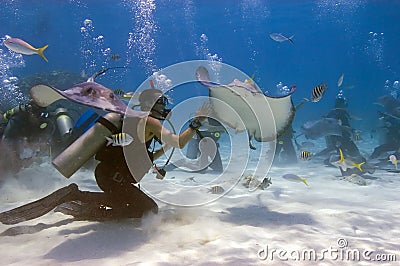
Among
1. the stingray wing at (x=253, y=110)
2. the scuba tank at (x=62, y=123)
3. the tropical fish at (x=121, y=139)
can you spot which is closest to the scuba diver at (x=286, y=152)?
the stingray wing at (x=253, y=110)

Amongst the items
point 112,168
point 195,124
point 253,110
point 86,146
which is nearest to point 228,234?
point 195,124

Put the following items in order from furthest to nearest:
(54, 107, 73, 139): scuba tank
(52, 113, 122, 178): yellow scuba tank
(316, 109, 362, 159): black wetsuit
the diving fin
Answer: (316, 109, 362, 159): black wetsuit
(54, 107, 73, 139): scuba tank
the diving fin
(52, 113, 122, 178): yellow scuba tank

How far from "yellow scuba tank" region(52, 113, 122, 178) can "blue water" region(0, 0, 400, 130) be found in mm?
2961

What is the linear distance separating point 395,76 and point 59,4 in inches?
3976

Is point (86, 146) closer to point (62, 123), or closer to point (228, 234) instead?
point (228, 234)

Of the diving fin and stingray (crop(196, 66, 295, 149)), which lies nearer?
the diving fin

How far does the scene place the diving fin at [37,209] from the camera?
3496 millimetres

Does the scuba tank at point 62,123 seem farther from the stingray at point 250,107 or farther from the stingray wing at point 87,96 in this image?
the stingray at point 250,107

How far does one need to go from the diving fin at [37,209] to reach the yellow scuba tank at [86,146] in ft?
1.59

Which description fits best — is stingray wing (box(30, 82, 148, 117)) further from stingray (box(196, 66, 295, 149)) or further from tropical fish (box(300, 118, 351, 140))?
tropical fish (box(300, 118, 351, 140))

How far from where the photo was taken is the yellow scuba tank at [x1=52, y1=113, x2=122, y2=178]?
3234 mm

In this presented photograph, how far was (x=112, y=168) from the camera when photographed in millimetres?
3736

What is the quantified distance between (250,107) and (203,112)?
0.92 meters

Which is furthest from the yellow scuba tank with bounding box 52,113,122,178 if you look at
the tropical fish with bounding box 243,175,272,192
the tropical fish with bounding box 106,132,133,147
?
the tropical fish with bounding box 243,175,272,192
